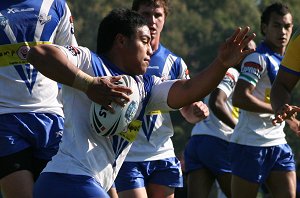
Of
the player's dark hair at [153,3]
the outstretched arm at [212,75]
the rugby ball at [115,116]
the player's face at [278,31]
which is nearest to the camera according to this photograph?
the outstretched arm at [212,75]

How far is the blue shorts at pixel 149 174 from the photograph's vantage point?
28.9 ft

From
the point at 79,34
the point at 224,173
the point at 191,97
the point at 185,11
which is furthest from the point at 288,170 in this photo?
the point at 185,11

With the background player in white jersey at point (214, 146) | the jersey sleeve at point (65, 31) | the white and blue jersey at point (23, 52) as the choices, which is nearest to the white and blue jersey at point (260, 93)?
the background player in white jersey at point (214, 146)

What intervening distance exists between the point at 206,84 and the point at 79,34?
50.9 meters

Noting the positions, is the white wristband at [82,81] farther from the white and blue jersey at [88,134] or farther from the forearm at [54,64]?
the white and blue jersey at [88,134]

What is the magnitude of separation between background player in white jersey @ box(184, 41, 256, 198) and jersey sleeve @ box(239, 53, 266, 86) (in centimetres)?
102

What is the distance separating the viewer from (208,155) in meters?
11.6

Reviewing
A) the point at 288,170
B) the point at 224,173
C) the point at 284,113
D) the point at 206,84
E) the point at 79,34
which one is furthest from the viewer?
the point at 79,34

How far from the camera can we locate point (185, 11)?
6675 centimetres

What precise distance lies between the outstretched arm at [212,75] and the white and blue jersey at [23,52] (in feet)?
4.38

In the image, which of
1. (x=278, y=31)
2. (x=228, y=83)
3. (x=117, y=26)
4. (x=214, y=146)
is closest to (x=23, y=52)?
(x=117, y=26)

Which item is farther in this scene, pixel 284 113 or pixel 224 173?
pixel 224 173

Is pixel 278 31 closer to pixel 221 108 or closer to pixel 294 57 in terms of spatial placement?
pixel 221 108

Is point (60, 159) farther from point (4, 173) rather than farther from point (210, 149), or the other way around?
point (210, 149)
